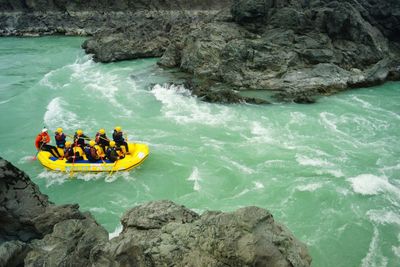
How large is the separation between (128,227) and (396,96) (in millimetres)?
19035

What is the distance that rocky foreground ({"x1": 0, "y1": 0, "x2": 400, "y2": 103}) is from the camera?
21.8 m

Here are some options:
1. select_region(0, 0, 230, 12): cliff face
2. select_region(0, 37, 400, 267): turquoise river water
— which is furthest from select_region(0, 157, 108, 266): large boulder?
select_region(0, 0, 230, 12): cliff face

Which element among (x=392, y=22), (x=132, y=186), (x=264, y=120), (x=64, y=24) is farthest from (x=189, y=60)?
(x=64, y=24)

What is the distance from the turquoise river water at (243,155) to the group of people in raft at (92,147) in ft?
2.20

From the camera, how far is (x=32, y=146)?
15828 millimetres

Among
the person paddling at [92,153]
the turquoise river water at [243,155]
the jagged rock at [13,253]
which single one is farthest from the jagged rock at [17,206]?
the person paddling at [92,153]

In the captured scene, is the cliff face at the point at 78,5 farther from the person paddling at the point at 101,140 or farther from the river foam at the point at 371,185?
the river foam at the point at 371,185

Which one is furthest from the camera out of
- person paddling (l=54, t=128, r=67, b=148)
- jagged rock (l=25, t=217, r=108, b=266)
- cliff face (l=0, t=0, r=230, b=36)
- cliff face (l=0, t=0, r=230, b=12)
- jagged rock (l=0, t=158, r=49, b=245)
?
cliff face (l=0, t=0, r=230, b=12)

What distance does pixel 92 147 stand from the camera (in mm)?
13445

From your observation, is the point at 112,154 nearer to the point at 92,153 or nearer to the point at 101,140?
the point at 92,153

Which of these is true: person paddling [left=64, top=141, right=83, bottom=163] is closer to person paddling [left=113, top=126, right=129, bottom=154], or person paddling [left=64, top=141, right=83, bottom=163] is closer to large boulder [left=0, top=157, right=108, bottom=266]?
person paddling [left=113, top=126, right=129, bottom=154]

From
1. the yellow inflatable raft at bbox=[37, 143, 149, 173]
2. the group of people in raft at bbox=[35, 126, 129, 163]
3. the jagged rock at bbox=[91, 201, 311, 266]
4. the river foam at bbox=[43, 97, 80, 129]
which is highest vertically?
the jagged rock at bbox=[91, 201, 311, 266]

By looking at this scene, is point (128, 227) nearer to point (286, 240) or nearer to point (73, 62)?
point (286, 240)

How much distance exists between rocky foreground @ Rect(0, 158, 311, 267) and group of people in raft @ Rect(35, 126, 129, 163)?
4.98 m
